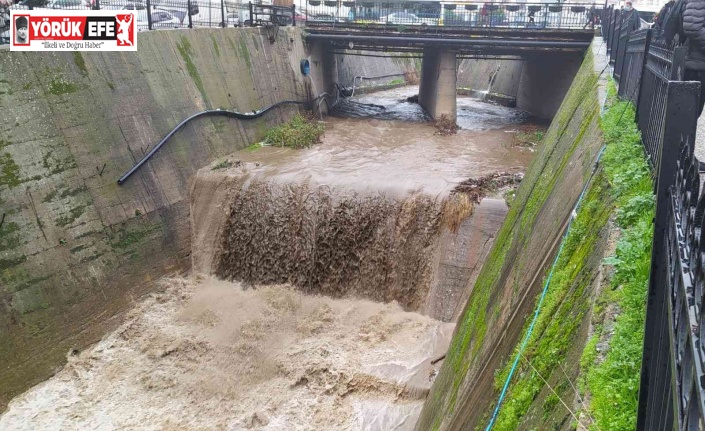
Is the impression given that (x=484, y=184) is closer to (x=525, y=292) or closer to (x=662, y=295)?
(x=525, y=292)

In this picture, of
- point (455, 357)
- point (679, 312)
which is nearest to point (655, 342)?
point (679, 312)

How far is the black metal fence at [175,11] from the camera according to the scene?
14.4 m

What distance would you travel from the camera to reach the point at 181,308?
12.1 meters

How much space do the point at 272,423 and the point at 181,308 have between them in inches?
160

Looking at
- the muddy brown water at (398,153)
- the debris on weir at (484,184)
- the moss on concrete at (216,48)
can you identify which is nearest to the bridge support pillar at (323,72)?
the muddy brown water at (398,153)

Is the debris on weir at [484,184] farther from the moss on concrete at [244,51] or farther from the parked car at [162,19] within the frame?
the parked car at [162,19]

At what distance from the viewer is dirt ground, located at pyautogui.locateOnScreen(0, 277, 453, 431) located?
918 centimetres

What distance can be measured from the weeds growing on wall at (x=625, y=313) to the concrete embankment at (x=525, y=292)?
156 millimetres

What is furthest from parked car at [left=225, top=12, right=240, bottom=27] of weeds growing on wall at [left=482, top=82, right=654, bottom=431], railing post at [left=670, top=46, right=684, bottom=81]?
railing post at [left=670, top=46, right=684, bottom=81]

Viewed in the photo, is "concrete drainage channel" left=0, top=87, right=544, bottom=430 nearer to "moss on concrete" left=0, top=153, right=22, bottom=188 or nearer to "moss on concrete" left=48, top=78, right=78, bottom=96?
"moss on concrete" left=0, top=153, right=22, bottom=188

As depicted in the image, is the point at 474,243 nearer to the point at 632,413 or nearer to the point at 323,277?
the point at 323,277

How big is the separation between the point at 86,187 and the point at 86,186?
0.07ft

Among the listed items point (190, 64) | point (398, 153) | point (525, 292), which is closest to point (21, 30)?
point (190, 64)

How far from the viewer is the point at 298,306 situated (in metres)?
12.1
